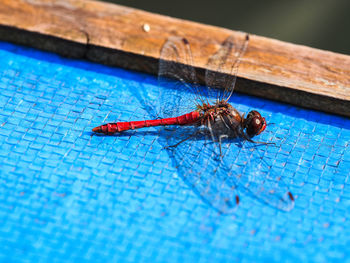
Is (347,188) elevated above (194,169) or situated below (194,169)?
above

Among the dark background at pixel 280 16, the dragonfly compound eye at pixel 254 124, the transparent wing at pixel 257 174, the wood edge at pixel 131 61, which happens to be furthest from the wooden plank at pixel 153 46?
the dark background at pixel 280 16

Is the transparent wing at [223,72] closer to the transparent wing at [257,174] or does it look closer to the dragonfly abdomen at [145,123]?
the dragonfly abdomen at [145,123]

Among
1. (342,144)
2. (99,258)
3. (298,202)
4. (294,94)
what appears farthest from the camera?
(294,94)

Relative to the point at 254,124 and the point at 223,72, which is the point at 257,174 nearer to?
the point at 254,124

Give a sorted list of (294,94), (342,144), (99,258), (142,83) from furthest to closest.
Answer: (142,83), (294,94), (342,144), (99,258)

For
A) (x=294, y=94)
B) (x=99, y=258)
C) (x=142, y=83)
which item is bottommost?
(x=99, y=258)

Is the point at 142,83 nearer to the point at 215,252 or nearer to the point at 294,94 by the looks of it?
the point at 294,94

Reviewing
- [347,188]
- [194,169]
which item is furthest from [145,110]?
[347,188]
